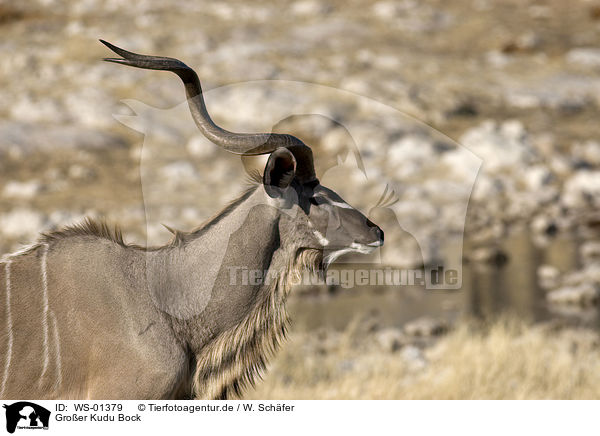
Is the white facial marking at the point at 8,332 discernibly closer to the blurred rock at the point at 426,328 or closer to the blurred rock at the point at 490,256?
the blurred rock at the point at 426,328

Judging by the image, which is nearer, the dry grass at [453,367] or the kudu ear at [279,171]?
the kudu ear at [279,171]

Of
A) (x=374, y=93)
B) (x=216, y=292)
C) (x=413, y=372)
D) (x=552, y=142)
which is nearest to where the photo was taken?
(x=216, y=292)

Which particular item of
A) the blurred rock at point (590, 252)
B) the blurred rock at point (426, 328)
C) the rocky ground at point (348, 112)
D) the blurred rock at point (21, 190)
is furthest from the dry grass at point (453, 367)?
the blurred rock at point (21, 190)

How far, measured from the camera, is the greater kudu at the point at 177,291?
297cm

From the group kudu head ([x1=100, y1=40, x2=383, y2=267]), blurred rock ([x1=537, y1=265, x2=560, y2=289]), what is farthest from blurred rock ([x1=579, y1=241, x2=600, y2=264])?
kudu head ([x1=100, y1=40, x2=383, y2=267])

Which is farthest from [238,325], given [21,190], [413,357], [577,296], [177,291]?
[21,190]

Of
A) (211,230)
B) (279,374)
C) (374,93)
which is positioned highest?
(374,93)

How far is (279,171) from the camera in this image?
308cm

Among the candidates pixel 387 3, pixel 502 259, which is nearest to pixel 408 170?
pixel 502 259

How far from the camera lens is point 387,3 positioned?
15016 mm

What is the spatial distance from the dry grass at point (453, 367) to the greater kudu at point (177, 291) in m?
2.26

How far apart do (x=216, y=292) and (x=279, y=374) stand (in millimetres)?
3118
